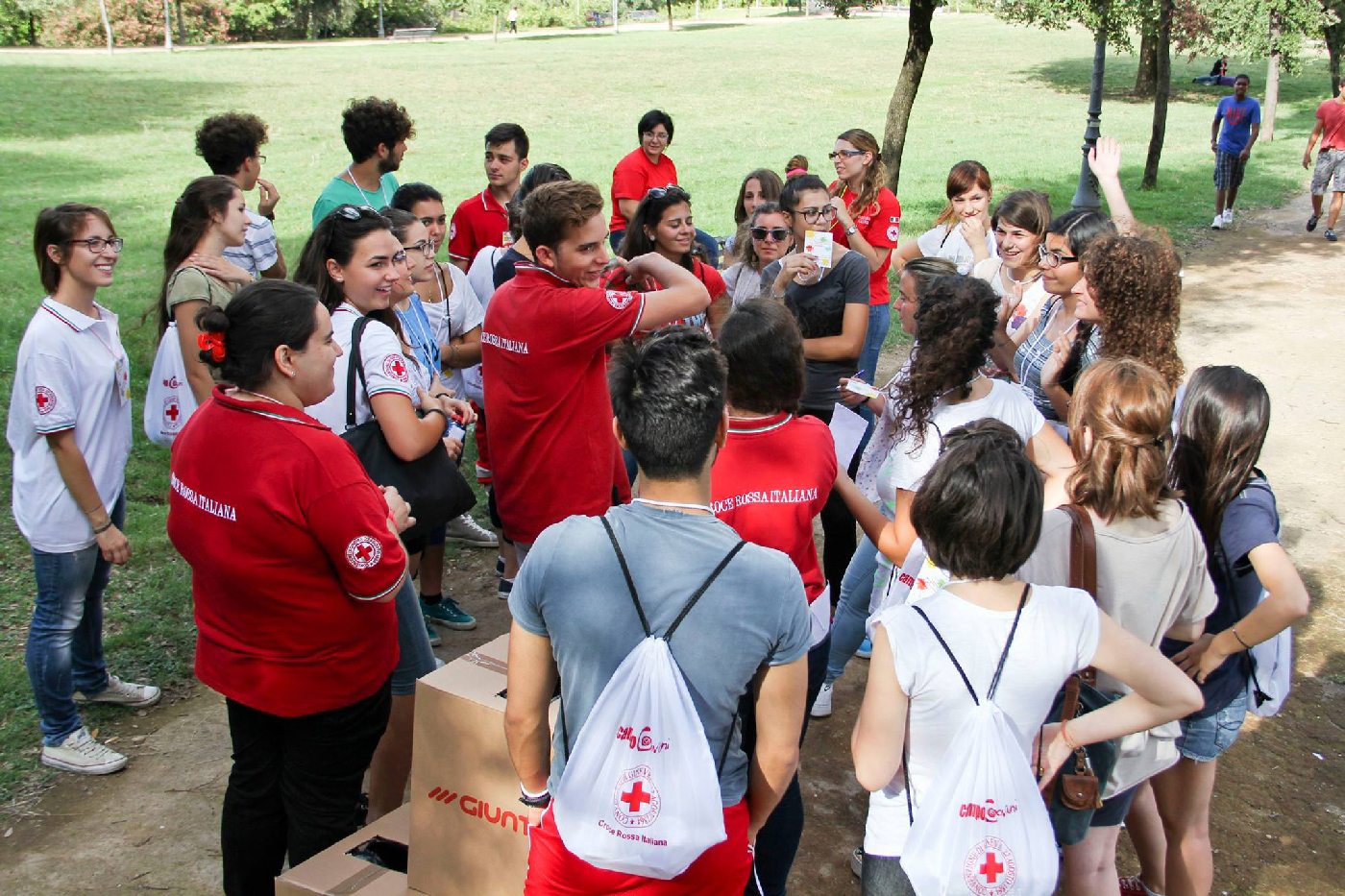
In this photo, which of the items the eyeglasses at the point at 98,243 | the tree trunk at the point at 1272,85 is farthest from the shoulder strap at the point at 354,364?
the tree trunk at the point at 1272,85

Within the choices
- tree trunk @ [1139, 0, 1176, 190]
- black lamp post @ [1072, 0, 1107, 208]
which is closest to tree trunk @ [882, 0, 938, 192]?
black lamp post @ [1072, 0, 1107, 208]

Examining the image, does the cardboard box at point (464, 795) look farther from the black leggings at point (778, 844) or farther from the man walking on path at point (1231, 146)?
the man walking on path at point (1231, 146)

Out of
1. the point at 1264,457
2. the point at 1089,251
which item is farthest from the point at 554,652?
the point at 1264,457

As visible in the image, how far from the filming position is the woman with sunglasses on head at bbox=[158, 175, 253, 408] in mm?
4047

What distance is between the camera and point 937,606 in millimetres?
2256

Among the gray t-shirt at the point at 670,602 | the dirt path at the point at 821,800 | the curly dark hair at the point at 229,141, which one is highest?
the curly dark hair at the point at 229,141

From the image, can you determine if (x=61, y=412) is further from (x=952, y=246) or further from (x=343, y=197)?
(x=952, y=246)

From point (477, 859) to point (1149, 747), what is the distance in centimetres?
182

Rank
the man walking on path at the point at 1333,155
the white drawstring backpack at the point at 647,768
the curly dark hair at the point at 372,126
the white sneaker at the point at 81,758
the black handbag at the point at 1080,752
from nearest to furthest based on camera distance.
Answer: the white drawstring backpack at the point at 647,768 → the black handbag at the point at 1080,752 → the white sneaker at the point at 81,758 → the curly dark hair at the point at 372,126 → the man walking on path at the point at 1333,155

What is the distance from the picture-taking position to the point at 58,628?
396 cm

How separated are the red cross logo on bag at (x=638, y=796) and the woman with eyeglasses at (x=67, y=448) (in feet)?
9.19

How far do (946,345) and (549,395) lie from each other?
1.48m

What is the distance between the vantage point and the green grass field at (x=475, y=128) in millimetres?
5969

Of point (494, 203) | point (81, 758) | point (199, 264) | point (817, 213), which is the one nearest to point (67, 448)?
point (199, 264)
